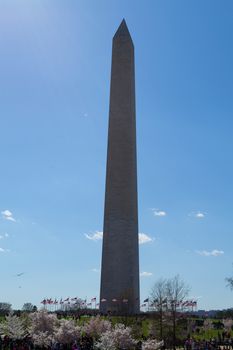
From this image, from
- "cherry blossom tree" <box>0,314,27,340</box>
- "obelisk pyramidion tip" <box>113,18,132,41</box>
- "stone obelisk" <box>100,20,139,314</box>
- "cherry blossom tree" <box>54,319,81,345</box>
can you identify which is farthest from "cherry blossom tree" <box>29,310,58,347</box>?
"obelisk pyramidion tip" <box>113,18,132,41</box>

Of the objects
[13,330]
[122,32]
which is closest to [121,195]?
[122,32]

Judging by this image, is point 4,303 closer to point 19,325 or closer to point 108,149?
point 108,149

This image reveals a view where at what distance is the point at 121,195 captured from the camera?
52.9 m

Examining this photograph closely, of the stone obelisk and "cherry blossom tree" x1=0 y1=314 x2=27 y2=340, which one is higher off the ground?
the stone obelisk

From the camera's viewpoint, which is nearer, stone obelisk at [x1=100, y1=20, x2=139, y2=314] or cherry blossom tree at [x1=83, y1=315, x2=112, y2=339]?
cherry blossom tree at [x1=83, y1=315, x2=112, y2=339]

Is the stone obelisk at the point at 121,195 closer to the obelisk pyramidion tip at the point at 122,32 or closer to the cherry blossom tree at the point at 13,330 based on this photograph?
the obelisk pyramidion tip at the point at 122,32

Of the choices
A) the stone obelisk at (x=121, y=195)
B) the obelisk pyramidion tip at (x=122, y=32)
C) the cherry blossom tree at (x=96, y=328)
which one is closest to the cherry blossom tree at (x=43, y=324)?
the cherry blossom tree at (x=96, y=328)

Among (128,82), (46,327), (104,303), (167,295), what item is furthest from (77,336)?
(128,82)

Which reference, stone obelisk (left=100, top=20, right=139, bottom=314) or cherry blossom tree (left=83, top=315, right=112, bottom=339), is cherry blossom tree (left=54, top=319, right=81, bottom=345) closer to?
cherry blossom tree (left=83, top=315, right=112, bottom=339)

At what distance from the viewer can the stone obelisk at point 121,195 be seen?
51312mm

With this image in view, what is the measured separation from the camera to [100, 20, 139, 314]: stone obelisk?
51312 millimetres

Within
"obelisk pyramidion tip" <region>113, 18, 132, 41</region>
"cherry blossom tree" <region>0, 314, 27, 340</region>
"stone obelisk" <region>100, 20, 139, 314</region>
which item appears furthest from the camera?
"obelisk pyramidion tip" <region>113, 18, 132, 41</region>

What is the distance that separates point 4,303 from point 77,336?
266ft

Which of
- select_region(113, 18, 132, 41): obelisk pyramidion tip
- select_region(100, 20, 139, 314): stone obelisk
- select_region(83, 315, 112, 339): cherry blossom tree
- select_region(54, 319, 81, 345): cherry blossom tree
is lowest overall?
select_region(54, 319, 81, 345): cherry blossom tree
